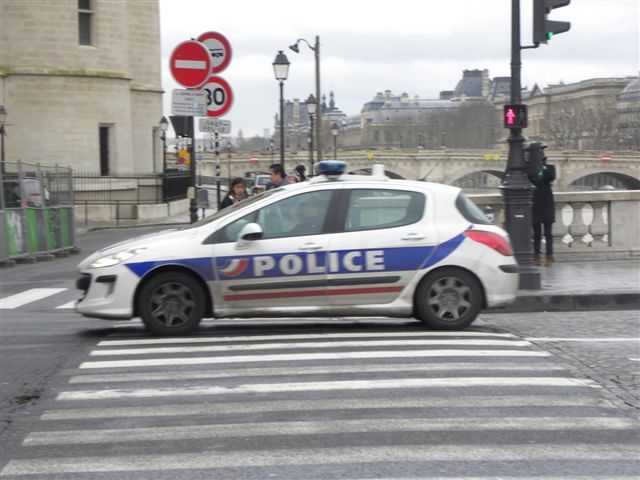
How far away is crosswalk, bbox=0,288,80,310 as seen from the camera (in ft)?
45.9

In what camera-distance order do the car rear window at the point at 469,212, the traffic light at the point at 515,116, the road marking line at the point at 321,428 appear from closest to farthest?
the road marking line at the point at 321,428
the car rear window at the point at 469,212
the traffic light at the point at 515,116

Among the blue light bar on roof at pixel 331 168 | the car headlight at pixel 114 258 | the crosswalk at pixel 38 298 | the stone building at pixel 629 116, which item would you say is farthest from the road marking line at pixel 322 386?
the stone building at pixel 629 116

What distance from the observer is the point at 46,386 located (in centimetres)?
773

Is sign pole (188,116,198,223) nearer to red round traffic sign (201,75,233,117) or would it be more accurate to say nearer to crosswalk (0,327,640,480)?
red round traffic sign (201,75,233,117)

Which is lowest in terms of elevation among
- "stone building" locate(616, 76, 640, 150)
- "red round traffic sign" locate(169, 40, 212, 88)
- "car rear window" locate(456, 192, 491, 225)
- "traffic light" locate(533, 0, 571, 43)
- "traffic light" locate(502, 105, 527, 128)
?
"car rear window" locate(456, 192, 491, 225)

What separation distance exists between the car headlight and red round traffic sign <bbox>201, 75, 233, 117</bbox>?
18.9 feet

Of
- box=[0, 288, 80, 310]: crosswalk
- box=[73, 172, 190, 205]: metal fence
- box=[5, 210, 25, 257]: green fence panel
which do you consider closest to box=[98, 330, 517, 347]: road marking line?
box=[0, 288, 80, 310]: crosswalk

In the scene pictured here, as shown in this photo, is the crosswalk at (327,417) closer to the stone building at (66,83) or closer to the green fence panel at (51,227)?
the green fence panel at (51,227)

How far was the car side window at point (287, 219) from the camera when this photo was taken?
32.9ft

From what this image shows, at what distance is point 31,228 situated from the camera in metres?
22.9

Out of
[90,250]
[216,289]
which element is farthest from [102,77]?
[216,289]

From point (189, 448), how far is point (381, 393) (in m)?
1.67

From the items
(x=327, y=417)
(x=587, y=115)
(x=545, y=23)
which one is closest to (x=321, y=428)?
(x=327, y=417)

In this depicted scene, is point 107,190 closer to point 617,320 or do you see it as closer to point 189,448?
point 617,320
